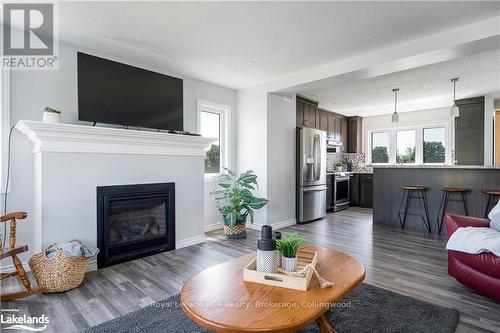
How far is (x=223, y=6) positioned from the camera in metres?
2.38

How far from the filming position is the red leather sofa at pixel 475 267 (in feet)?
6.91

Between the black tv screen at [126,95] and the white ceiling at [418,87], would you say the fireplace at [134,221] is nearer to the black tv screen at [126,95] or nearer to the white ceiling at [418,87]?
the black tv screen at [126,95]

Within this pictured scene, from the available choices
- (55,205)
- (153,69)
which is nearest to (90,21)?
(153,69)

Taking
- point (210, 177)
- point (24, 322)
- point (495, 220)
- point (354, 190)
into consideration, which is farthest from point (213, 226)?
point (354, 190)

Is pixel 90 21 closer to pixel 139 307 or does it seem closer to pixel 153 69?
pixel 153 69

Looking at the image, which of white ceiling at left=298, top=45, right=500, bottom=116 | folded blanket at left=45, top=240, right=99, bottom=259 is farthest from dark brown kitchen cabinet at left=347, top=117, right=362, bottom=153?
folded blanket at left=45, top=240, right=99, bottom=259

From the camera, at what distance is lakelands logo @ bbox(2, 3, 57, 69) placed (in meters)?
2.48

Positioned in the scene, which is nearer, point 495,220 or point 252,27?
point 495,220

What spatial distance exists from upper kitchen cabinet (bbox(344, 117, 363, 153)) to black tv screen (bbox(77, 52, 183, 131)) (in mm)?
5345

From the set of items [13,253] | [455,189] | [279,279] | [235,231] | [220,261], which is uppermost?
[455,189]

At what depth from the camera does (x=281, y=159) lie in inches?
194

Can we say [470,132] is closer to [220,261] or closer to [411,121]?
[411,121]

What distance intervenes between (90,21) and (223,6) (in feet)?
4.51

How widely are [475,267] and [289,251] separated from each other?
1873 mm
